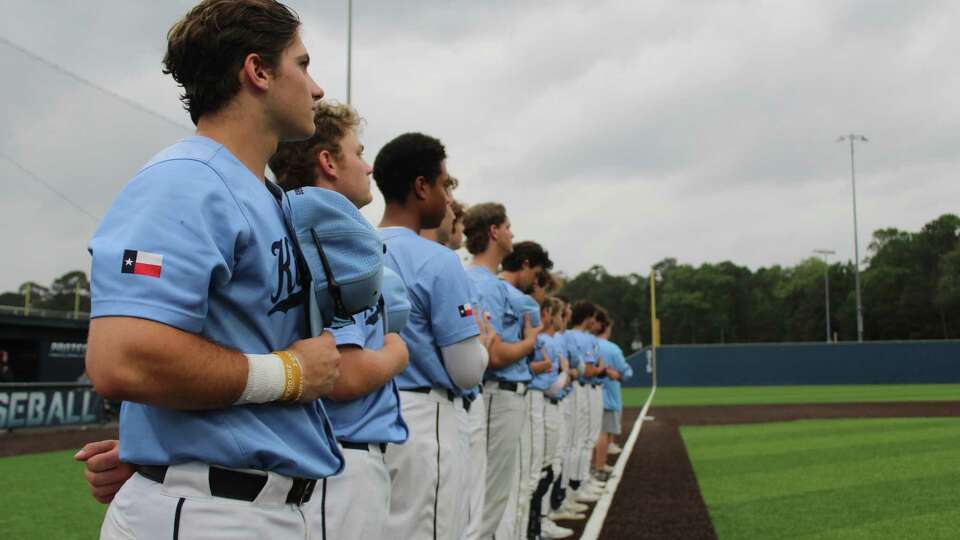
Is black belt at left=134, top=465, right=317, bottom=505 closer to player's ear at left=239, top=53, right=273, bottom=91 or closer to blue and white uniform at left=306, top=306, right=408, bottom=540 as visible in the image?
blue and white uniform at left=306, top=306, right=408, bottom=540

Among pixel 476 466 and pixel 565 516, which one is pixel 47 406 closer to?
pixel 565 516

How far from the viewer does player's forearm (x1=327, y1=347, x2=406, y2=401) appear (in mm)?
2314

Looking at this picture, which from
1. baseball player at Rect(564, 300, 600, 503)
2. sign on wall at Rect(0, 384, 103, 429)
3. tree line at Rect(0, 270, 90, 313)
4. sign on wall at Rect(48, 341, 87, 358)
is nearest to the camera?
baseball player at Rect(564, 300, 600, 503)

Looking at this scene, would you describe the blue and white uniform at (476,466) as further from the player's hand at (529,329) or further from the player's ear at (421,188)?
the player's hand at (529,329)

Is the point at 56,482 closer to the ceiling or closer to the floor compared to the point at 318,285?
closer to the floor

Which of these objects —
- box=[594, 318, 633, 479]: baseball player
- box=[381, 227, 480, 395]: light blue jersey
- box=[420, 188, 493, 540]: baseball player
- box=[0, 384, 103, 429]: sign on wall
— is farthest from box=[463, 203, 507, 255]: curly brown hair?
box=[0, 384, 103, 429]: sign on wall

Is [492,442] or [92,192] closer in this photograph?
[492,442]

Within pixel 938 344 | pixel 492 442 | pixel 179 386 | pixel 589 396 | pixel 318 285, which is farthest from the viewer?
pixel 938 344

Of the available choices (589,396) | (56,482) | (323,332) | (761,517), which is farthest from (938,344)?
(323,332)

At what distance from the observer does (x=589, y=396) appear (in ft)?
36.0

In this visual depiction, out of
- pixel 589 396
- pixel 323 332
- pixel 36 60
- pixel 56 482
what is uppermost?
pixel 36 60

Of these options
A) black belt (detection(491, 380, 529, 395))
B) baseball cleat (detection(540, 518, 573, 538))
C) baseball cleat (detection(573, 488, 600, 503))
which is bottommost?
baseball cleat (detection(573, 488, 600, 503))

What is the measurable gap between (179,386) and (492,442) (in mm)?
3635

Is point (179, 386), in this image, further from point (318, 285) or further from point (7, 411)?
point (7, 411)
